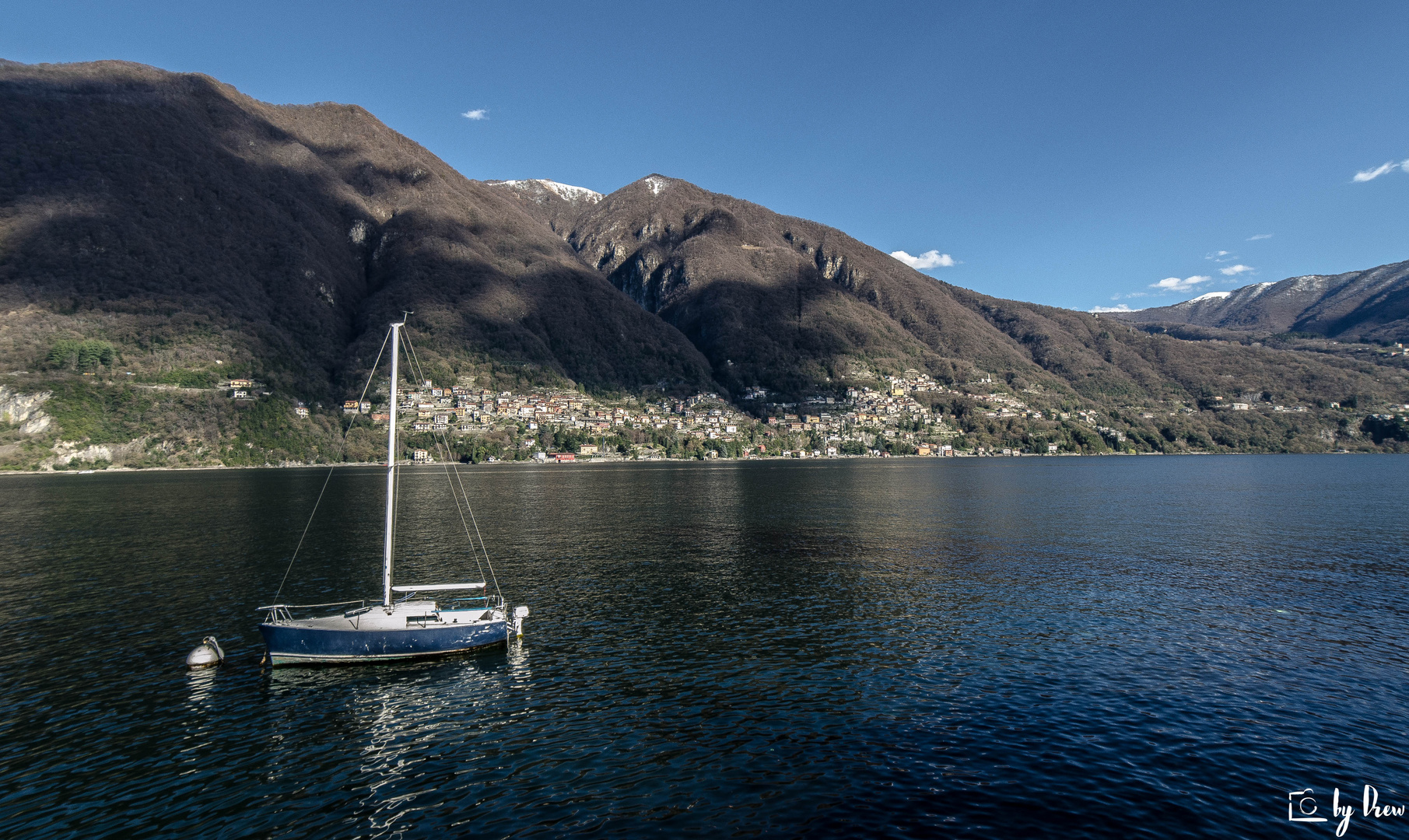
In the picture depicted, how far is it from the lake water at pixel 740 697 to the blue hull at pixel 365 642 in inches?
31.3

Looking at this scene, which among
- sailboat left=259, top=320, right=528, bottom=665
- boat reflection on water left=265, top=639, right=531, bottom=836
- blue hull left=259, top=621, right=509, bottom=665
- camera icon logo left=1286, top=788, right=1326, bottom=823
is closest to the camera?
camera icon logo left=1286, top=788, right=1326, bottom=823

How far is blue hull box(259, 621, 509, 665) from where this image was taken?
25.8 metres

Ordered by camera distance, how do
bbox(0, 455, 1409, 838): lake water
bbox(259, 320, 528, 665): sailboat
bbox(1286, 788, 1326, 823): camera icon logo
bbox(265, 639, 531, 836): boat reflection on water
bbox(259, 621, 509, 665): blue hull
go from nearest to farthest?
bbox(1286, 788, 1326, 823): camera icon logo → bbox(0, 455, 1409, 838): lake water → bbox(265, 639, 531, 836): boat reflection on water → bbox(259, 621, 509, 665): blue hull → bbox(259, 320, 528, 665): sailboat

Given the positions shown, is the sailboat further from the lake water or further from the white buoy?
the white buoy

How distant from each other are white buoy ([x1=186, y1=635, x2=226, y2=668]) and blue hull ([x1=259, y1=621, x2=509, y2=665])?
5.69 feet

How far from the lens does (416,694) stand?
919 inches

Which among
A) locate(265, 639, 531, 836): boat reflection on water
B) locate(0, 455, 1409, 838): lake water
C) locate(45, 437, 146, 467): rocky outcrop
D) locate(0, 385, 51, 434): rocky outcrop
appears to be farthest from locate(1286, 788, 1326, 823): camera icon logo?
locate(0, 385, 51, 434): rocky outcrop

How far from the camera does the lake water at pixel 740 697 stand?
1538cm

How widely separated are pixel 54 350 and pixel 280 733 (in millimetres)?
227446

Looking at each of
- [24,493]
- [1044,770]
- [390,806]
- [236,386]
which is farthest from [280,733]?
[236,386]

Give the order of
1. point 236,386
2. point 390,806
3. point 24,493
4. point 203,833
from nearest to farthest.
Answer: point 203,833
point 390,806
point 24,493
point 236,386

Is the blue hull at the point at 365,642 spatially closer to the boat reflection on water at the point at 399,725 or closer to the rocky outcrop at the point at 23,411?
the boat reflection on water at the point at 399,725

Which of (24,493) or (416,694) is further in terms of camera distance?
(24,493)

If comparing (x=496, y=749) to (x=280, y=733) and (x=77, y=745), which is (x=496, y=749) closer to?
(x=280, y=733)
